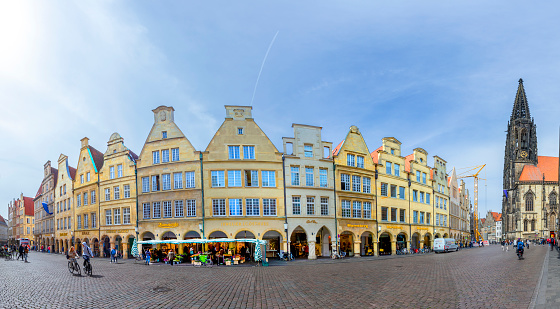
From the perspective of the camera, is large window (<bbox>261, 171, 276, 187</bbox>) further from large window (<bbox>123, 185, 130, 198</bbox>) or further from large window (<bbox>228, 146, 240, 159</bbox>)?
large window (<bbox>123, 185, 130, 198</bbox>)

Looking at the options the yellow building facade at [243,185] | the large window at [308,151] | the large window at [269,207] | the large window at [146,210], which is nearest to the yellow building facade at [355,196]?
the large window at [308,151]

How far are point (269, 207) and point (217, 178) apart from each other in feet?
19.5

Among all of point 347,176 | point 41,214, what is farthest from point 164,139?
point 41,214

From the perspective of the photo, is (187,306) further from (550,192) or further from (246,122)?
(550,192)

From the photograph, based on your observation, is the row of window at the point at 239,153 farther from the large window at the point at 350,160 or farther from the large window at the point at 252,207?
the large window at the point at 350,160

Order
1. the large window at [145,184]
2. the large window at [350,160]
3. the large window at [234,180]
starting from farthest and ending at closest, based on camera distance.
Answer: the large window at [350,160]
the large window at [145,184]
the large window at [234,180]

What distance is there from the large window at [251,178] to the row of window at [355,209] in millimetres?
10079

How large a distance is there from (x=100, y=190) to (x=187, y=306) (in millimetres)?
41428

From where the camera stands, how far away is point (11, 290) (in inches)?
656

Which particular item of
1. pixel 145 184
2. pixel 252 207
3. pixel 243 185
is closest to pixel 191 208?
pixel 243 185

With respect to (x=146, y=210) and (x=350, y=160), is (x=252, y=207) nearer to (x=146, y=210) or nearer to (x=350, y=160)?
(x=146, y=210)

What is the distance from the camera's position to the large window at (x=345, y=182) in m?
42.8

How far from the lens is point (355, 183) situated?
44.2 meters

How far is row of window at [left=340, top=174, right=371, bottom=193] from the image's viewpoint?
43.0 metres
